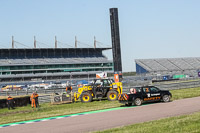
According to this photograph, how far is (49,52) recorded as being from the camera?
3632 inches

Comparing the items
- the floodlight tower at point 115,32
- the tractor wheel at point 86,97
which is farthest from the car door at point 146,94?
the floodlight tower at point 115,32

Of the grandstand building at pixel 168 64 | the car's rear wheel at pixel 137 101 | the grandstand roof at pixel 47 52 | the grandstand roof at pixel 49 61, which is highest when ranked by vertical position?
the grandstand roof at pixel 47 52

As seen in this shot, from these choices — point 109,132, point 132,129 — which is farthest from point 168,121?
point 109,132

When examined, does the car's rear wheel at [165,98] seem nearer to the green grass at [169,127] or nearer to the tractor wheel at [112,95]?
the tractor wheel at [112,95]

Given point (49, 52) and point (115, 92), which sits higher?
point (49, 52)

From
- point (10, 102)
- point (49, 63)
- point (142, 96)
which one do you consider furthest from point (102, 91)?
point (49, 63)

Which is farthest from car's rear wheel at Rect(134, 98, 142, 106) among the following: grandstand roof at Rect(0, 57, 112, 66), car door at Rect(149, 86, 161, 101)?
grandstand roof at Rect(0, 57, 112, 66)

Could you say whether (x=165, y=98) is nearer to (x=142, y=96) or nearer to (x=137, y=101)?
(x=142, y=96)

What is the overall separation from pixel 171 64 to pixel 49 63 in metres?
37.0

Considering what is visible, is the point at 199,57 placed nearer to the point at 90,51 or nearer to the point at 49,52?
the point at 90,51

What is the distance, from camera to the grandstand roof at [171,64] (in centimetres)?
8319

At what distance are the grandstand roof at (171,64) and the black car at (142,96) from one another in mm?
60883

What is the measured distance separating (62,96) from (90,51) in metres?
72.1

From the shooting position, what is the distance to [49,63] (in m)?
86.3
